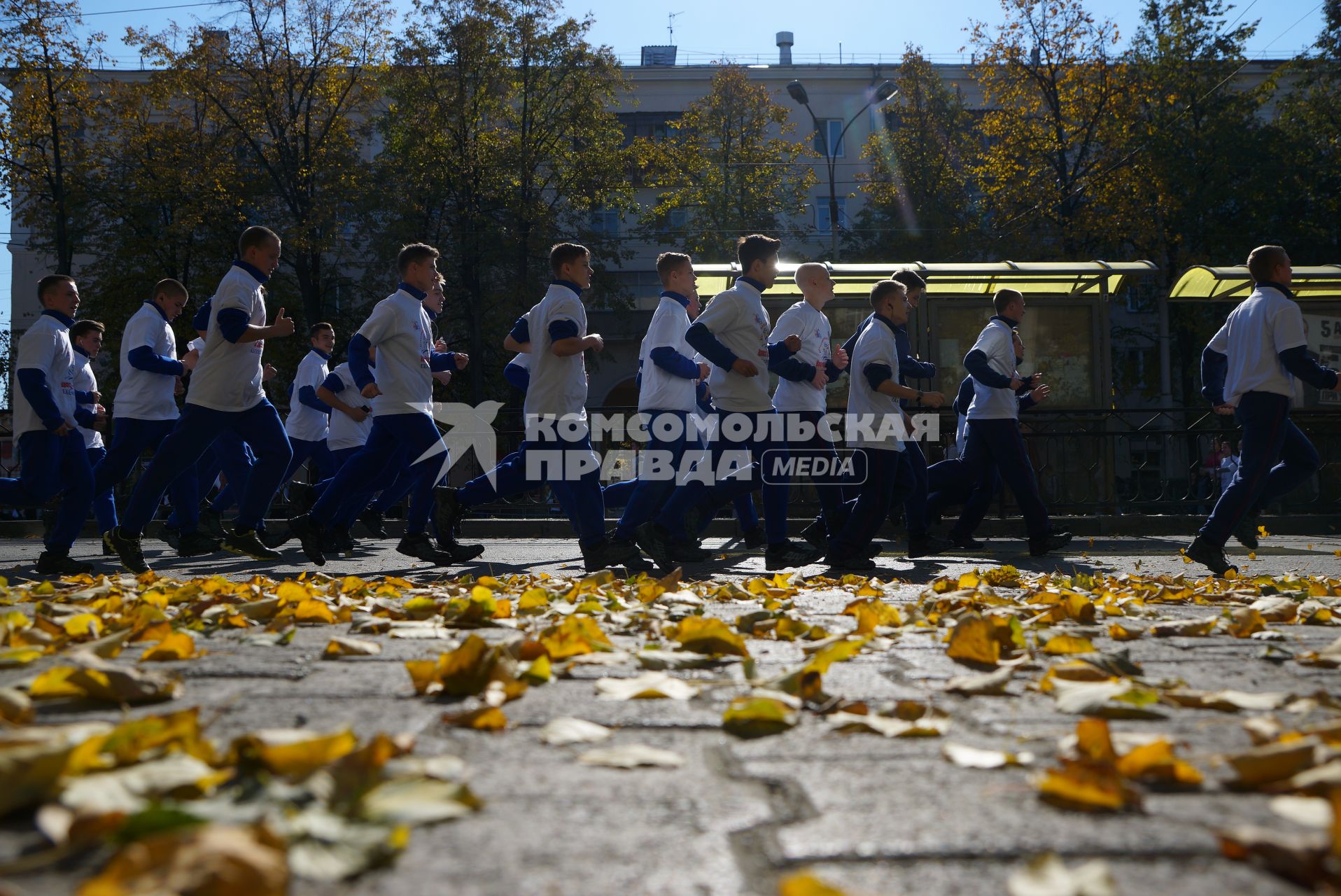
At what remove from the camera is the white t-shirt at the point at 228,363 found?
8.12 m

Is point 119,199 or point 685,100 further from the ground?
point 685,100

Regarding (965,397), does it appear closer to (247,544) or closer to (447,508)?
(447,508)

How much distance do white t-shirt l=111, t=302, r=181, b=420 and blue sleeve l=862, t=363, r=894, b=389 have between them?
529 cm

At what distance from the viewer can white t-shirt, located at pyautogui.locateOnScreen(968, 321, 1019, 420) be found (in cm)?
973

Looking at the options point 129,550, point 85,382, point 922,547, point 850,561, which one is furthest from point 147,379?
point 922,547

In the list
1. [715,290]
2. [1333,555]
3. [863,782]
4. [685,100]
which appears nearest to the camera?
[863,782]

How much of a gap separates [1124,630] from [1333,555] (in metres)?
6.89

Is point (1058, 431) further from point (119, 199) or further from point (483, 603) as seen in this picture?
point (119, 199)

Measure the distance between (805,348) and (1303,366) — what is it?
3040 millimetres

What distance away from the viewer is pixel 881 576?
25.0 ft

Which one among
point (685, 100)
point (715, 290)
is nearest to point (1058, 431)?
point (715, 290)

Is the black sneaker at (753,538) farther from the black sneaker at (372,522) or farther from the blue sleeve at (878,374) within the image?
the black sneaker at (372,522)

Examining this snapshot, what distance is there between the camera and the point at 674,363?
8.61 metres

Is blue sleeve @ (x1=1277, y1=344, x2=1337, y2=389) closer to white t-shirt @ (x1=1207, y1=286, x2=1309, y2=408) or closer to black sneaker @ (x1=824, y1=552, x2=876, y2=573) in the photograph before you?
white t-shirt @ (x1=1207, y1=286, x2=1309, y2=408)
